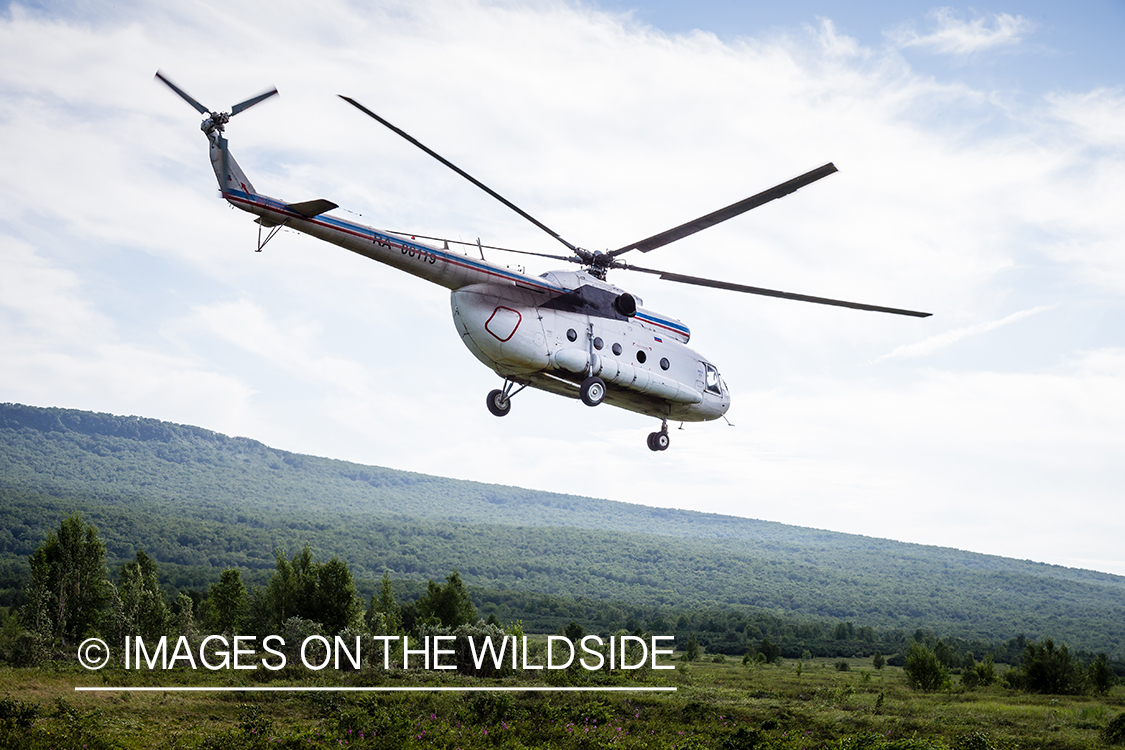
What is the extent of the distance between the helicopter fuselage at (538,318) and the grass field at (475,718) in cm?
1039

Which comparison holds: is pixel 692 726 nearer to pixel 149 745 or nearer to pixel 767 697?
pixel 767 697

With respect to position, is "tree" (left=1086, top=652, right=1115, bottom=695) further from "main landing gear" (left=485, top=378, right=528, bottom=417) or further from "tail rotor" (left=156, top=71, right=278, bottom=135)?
"tail rotor" (left=156, top=71, right=278, bottom=135)

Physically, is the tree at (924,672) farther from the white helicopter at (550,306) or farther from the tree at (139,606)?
the tree at (139,606)

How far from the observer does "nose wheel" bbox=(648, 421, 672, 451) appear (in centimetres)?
2653

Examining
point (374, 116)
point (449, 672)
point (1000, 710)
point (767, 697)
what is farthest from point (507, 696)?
point (1000, 710)

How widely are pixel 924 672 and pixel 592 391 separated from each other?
47.9 m

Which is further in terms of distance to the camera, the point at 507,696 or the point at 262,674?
the point at 262,674

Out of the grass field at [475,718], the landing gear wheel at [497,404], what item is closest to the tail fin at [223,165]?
the landing gear wheel at [497,404]

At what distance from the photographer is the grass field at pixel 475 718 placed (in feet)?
77.8

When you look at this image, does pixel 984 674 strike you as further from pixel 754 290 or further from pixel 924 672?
pixel 754 290

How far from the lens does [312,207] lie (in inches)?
739

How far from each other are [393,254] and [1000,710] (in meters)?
37.2

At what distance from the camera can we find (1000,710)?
136 feet

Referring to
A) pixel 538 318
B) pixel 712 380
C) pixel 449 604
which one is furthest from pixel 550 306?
pixel 449 604
